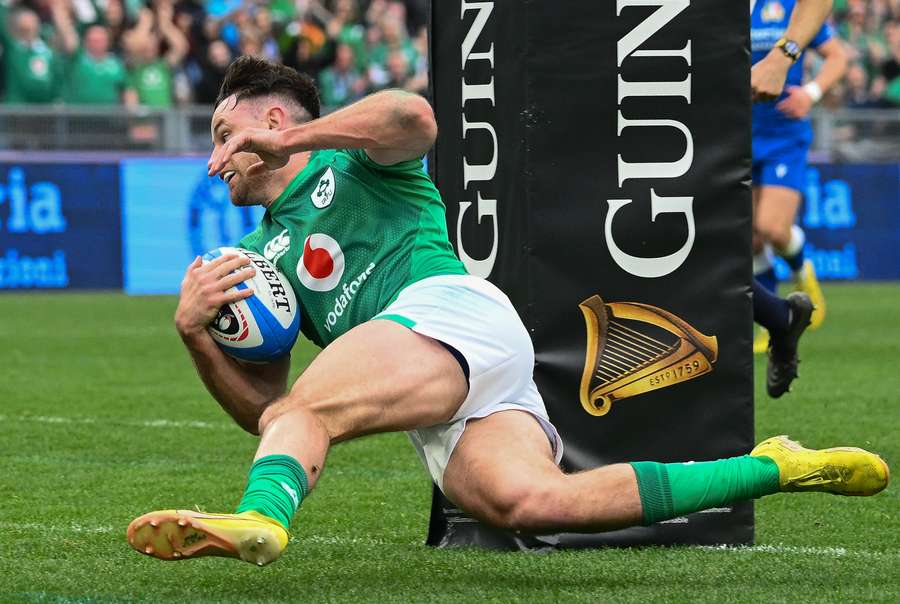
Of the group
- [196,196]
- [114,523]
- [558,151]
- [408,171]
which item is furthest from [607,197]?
[196,196]

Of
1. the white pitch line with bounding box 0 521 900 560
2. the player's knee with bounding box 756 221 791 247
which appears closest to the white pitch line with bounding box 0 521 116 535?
the white pitch line with bounding box 0 521 900 560

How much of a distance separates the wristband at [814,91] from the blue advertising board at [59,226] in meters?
8.82

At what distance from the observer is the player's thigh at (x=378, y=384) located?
4141 mm

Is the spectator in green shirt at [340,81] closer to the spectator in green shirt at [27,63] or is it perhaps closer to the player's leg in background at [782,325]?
the spectator in green shirt at [27,63]

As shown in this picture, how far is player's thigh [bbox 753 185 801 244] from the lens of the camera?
927 centimetres

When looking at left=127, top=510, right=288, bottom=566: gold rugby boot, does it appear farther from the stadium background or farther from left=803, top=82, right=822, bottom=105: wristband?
left=803, top=82, right=822, bottom=105: wristband

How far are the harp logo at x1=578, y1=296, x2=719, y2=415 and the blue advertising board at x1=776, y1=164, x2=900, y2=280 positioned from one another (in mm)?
12380

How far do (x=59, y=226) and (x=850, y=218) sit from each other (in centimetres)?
801

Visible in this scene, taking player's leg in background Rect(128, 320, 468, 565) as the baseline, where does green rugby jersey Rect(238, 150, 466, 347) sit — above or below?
above

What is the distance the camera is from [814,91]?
8.76m

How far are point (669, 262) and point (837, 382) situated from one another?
488cm

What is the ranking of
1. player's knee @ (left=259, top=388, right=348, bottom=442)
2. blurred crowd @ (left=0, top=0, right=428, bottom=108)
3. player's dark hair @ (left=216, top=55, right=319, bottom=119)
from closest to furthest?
player's knee @ (left=259, top=388, right=348, bottom=442) → player's dark hair @ (left=216, top=55, right=319, bottom=119) → blurred crowd @ (left=0, top=0, right=428, bottom=108)

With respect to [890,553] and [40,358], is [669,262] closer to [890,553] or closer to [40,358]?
[890,553]

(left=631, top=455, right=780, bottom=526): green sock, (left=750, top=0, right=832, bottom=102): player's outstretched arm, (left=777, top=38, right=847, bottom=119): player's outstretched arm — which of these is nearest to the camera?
(left=631, top=455, right=780, bottom=526): green sock
